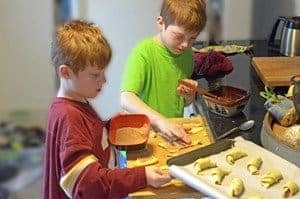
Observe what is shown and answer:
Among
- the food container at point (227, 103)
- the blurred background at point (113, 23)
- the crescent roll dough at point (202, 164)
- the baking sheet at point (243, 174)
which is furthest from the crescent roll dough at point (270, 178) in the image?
the blurred background at point (113, 23)

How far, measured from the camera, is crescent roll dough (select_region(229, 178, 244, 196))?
1.00 m

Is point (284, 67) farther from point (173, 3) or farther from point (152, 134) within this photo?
point (152, 134)

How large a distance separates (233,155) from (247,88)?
1.87 feet

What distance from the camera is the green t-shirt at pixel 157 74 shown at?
5.06ft

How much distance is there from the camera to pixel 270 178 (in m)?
1.05

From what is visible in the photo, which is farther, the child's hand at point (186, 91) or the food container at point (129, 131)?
the child's hand at point (186, 91)

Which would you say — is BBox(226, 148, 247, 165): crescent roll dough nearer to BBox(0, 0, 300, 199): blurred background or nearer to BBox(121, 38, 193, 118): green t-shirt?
BBox(121, 38, 193, 118): green t-shirt

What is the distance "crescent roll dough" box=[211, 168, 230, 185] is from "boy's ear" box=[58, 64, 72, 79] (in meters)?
0.38

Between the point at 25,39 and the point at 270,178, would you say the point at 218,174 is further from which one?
the point at 25,39

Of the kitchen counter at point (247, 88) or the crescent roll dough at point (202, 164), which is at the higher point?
the kitchen counter at point (247, 88)

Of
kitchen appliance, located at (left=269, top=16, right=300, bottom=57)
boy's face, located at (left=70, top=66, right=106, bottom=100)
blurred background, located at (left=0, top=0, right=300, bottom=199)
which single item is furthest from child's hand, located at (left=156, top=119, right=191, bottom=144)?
kitchen appliance, located at (left=269, top=16, right=300, bottom=57)

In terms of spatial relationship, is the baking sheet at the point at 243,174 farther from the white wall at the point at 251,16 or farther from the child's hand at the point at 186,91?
the white wall at the point at 251,16

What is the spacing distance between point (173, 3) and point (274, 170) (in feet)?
2.04

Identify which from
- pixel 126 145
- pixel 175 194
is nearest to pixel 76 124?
pixel 126 145
